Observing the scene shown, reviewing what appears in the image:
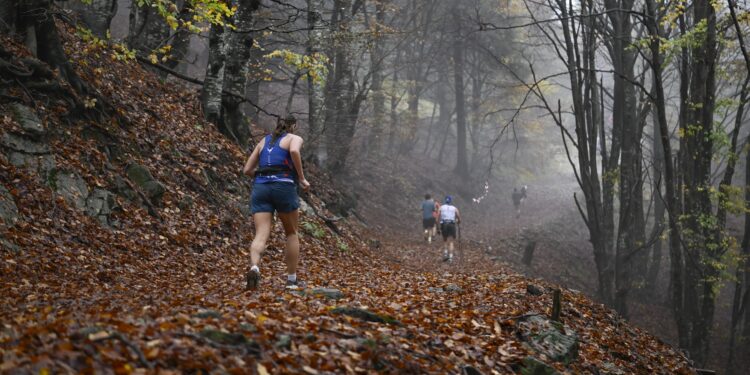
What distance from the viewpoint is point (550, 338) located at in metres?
6.70

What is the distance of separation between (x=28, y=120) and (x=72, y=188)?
3.93ft

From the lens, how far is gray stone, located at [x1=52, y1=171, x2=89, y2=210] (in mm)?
7863

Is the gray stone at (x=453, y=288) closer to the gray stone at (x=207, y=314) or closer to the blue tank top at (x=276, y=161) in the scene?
the blue tank top at (x=276, y=161)

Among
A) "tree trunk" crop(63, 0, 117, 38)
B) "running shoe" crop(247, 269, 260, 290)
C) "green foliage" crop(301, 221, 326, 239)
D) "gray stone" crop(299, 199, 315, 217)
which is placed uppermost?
"tree trunk" crop(63, 0, 117, 38)

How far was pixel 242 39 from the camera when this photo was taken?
43.1 feet

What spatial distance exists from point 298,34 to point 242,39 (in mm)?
10679

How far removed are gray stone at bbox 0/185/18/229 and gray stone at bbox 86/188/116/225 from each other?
1084mm

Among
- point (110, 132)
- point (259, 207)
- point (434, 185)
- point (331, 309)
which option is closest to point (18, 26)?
point (110, 132)

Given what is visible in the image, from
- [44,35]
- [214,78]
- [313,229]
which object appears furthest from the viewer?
[313,229]

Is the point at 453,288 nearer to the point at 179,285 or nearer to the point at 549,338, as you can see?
the point at 549,338

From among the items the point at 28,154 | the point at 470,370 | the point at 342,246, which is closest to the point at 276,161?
the point at 470,370

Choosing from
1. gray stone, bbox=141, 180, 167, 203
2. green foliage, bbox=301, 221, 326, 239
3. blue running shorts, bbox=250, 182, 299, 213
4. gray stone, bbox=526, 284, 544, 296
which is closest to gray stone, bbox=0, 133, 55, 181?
gray stone, bbox=141, 180, 167, 203

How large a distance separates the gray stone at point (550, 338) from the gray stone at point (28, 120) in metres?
6.94

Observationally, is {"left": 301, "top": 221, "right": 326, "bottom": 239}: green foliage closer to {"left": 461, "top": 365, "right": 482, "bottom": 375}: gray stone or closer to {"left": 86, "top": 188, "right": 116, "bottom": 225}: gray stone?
{"left": 86, "top": 188, "right": 116, "bottom": 225}: gray stone
